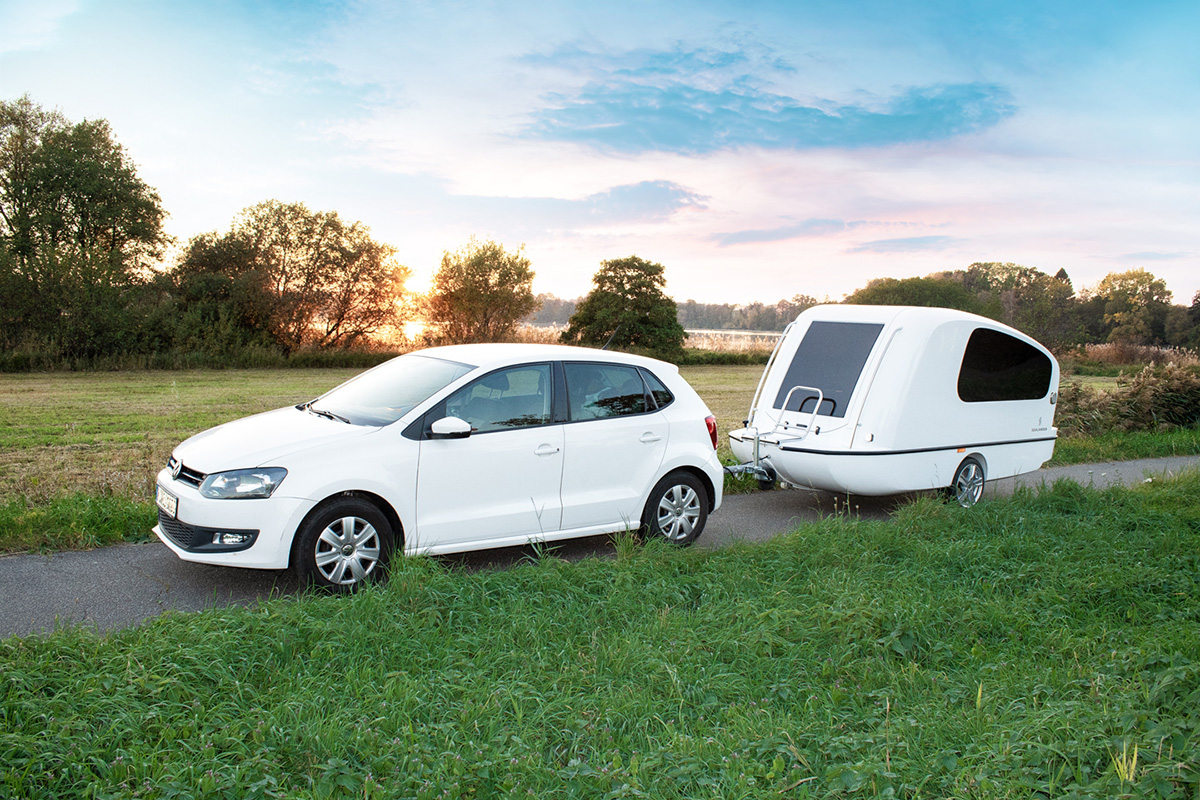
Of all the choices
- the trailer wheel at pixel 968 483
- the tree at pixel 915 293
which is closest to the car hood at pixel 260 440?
the trailer wheel at pixel 968 483

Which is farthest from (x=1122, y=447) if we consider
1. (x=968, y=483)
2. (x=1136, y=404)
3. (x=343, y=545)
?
(x=343, y=545)

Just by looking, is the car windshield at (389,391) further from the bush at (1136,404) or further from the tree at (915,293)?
the tree at (915,293)

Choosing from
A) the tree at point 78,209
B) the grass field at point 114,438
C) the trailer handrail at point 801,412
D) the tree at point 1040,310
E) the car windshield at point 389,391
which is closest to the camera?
the car windshield at point 389,391

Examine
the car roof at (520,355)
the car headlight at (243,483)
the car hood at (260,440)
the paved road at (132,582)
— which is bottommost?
the paved road at (132,582)

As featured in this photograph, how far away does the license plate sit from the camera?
228 inches

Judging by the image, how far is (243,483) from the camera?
18.2ft

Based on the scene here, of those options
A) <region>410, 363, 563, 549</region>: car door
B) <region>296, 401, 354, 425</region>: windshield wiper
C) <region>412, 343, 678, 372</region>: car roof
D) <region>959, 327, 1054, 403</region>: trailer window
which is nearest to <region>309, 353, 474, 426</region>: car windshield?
<region>296, 401, 354, 425</region>: windshield wiper

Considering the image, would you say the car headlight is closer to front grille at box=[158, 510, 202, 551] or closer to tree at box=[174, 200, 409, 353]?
front grille at box=[158, 510, 202, 551]

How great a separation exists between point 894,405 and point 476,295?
125ft

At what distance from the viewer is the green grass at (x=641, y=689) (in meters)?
3.30

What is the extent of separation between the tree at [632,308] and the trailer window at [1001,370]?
35.3 meters

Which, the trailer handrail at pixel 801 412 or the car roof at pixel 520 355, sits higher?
the car roof at pixel 520 355

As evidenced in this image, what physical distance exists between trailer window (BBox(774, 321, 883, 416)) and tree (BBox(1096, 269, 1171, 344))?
49511 mm

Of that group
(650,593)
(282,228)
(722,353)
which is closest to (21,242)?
(282,228)
